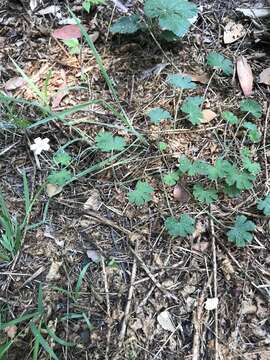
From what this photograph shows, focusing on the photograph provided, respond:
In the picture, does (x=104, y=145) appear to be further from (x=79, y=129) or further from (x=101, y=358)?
(x=101, y=358)

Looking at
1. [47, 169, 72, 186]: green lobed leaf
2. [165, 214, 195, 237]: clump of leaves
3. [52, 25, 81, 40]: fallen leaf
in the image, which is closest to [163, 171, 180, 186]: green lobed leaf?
[165, 214, 195, 237]: clump of leaves

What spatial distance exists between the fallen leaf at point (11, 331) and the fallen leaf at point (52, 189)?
0.48 m

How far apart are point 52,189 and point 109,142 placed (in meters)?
0.27

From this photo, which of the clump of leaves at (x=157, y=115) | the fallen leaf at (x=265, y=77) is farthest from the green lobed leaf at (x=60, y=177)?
the fallen leaf at (x=265, y=77)

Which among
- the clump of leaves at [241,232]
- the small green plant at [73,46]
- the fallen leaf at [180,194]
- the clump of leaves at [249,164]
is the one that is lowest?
the clump of leaves at [241,232]

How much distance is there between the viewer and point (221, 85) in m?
1.99

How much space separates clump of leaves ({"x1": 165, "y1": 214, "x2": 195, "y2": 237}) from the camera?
1621mm

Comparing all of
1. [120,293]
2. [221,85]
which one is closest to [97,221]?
[120,293]

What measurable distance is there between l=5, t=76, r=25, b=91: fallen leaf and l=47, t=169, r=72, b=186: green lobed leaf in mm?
509

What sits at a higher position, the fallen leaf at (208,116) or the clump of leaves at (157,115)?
the clump of leaves at (157,115)

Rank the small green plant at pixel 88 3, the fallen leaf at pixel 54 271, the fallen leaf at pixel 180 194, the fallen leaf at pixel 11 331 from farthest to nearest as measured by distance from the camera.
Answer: the small green plant at pixel 88 3
the fallen leaf at pixel 180 194
the fallen leaf at pixel 54 271
the fallen leaf at pixel 11 331

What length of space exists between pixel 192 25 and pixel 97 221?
1.04 meters

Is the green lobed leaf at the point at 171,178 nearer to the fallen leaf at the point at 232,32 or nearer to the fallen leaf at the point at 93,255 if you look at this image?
the fallen leaf at the point at 93,255

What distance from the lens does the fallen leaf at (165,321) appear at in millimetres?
1501
